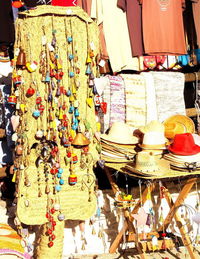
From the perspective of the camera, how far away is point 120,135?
4.94 meters

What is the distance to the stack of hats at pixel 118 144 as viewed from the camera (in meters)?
4.81

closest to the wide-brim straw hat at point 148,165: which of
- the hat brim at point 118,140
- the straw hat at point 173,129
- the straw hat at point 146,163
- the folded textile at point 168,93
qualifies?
the straw hat at point 146,163

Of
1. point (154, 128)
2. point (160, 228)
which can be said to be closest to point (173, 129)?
point (154, 128)

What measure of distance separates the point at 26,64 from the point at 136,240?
2083 mm

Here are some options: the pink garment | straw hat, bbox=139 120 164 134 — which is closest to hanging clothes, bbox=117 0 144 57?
the pink garment

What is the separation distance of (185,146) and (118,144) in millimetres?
721

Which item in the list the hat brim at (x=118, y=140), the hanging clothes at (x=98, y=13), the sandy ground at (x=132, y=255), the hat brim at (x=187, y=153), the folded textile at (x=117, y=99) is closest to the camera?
the hat brim at (x=187, y=153)

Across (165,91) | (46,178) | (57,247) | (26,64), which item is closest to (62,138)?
(46,178)

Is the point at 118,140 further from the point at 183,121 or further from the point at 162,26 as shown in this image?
the point at 162,26

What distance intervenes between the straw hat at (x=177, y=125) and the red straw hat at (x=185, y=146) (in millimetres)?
557

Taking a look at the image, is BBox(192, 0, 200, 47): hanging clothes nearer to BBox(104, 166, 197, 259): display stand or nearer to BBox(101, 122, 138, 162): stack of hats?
BBox(101, 122, 138, 162): stack of hats

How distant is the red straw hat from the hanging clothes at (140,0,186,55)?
146 centimetres

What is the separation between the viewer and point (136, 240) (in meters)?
4.71

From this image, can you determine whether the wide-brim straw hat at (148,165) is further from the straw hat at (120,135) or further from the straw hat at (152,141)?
the straw hat at (120,135)
